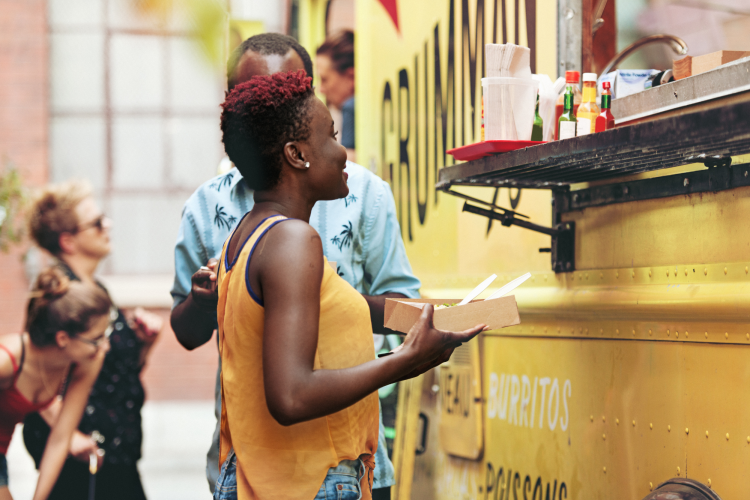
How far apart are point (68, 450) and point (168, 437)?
316 cm

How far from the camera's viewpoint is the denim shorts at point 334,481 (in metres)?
1.46

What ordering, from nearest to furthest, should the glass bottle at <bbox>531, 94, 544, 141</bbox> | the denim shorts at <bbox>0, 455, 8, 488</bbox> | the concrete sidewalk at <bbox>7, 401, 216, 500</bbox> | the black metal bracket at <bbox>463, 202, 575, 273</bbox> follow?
the glass bottle at <bbox>531, 94, 544, 141</bbox> < the black metal bracket at <bbox>463, 202, 575, 273</bbox> < the denim shorts at <bbox>0, 455, 8, 488</bbox> < the concrete sidewalk at <bbox>7, 401, 216, 500</bbox>

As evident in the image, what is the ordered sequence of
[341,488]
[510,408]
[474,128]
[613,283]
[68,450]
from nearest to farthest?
[341,488], [613,283], [510,408], [474,128], [68,450]

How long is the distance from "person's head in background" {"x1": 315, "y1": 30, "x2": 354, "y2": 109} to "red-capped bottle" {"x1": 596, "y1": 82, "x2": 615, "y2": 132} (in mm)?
3096

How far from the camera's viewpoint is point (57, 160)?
30.3ft

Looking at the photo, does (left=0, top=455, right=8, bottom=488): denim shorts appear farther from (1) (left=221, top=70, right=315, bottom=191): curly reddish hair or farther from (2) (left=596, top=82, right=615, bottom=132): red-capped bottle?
(2) (left=596, top=82, right=615, bottom=132): red-capped bottle

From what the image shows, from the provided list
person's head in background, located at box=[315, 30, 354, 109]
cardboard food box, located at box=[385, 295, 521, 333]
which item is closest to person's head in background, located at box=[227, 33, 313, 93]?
cardboard food box, located at box=[385, 295, 521, 333]

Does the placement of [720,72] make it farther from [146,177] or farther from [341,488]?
[146,177]

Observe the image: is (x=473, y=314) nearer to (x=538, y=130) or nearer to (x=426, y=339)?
(x=426, y=339)

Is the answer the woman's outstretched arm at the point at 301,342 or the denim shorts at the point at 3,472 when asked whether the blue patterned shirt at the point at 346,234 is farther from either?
the denim shorts at the point at 3,472

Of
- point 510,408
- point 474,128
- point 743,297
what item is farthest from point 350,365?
point 474,128

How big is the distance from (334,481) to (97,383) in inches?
154

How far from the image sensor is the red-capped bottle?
6.72 feet

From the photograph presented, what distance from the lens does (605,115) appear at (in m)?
2.06
